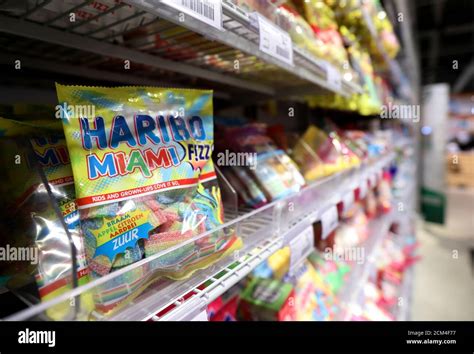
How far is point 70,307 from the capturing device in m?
0.42

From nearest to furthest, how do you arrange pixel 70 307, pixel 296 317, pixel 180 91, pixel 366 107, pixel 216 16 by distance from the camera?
pixel 70 307, pixel 216 16, pixel 180 91, pixel 296 317, pixel 366 107

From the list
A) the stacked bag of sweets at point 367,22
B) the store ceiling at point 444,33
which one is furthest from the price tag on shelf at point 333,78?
the store ceiling at point 444,33

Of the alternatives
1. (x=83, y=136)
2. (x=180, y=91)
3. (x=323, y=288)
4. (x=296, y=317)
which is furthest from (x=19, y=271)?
(x=323, y=288)

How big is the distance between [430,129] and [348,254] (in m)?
4.35

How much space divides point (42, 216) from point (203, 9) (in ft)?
1.39

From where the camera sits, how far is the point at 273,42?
26.9 inches

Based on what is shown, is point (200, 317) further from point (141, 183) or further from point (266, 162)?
point (266, 162)

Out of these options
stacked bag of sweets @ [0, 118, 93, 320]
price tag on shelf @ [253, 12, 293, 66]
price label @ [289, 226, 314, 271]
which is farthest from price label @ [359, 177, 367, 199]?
stacked bag of sweets @ [0, 118, 93, 320]

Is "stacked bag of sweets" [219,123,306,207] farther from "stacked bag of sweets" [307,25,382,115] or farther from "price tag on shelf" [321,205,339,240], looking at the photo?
"stacked bag of sweets" [307,25,382,115]

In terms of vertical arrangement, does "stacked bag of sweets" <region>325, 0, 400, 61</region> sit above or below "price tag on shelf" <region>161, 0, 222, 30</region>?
above

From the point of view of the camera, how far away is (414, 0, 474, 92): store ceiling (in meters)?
5.50

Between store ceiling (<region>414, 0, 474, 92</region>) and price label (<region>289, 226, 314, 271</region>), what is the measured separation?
349cm

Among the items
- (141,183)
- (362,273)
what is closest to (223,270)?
(141,183)
